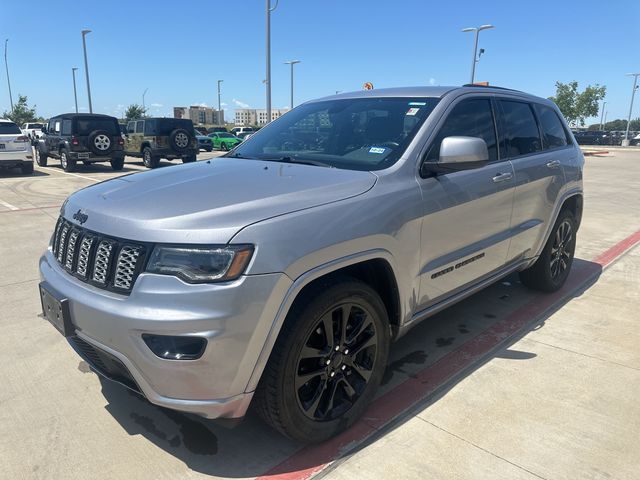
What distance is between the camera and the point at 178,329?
2012mm

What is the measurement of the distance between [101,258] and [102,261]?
0.06 feet

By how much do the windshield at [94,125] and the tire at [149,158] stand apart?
1.75 meters

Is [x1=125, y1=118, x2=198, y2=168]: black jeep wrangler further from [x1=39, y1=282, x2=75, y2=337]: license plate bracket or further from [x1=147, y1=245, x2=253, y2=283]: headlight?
[x1=147, y1=245, x2=253, y2=283]: headlight

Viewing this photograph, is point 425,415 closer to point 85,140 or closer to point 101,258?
point 101,258

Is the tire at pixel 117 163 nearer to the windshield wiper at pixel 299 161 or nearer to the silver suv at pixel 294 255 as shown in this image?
the silver suv at pixel 294 255

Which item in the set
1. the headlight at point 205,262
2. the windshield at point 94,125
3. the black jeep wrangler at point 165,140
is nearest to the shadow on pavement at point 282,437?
the headlight at point 205,262

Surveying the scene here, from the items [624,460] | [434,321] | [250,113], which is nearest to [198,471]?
[624,460]

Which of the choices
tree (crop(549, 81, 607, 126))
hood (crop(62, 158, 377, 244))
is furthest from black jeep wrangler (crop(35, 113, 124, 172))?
tree (crop(549, 81, 607, 126))

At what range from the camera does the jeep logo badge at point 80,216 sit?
8.06 feet

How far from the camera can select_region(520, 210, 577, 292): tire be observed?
15.0 feet

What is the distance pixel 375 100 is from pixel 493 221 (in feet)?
3.95

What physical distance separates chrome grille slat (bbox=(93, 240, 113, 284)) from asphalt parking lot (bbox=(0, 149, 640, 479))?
95 cm

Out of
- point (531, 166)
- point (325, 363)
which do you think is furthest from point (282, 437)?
point (531, 166)

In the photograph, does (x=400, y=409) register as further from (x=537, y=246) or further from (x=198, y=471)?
(x=537, y=246)
